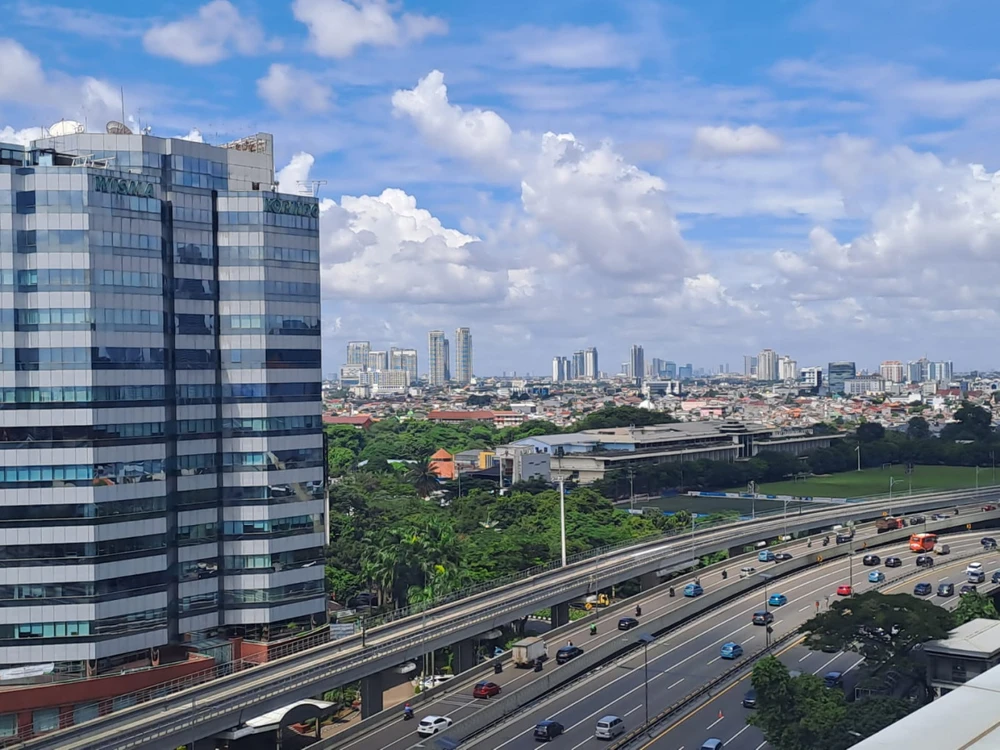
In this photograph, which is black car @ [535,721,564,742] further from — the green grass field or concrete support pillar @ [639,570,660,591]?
the green grass field

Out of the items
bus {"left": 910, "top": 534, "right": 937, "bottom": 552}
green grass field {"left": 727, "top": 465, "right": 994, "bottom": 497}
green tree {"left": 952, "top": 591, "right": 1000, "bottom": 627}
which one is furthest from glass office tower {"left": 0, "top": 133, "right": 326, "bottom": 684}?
green grass field {"left": 727, "top": 465, "right": 994, "bottom": 497}

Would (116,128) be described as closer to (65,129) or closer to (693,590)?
(65,129)

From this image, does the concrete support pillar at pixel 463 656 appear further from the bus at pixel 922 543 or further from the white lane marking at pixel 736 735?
the bus at pixel 922 543

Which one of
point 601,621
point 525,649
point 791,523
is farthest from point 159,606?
point 791,523

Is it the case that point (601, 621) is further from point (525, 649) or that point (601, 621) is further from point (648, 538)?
point (648, 538)

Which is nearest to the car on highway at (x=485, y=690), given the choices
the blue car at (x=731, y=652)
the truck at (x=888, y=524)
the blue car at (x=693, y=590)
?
the blue car at (x=731, y=652)
